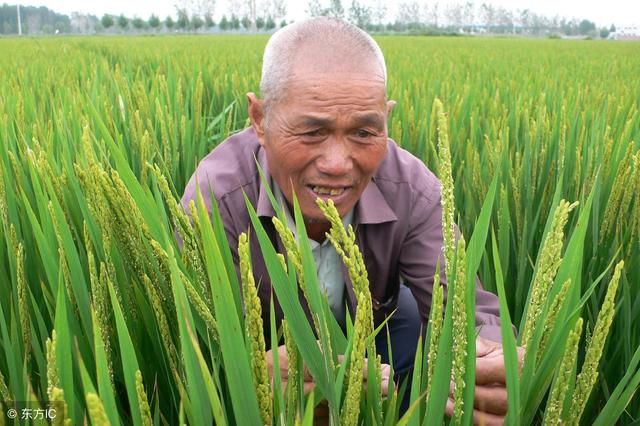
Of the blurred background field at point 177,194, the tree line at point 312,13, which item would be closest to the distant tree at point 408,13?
the tree line at point 312,13

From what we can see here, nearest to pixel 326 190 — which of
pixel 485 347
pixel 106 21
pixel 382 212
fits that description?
pixel 382 212

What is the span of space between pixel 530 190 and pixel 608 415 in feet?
2.60

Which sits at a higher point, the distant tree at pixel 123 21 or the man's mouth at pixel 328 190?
the distant tree at pixel 123 21

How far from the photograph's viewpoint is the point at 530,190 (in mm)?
1392

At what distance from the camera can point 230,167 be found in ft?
4.76

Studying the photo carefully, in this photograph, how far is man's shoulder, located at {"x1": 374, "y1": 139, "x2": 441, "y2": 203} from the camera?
4.74ft

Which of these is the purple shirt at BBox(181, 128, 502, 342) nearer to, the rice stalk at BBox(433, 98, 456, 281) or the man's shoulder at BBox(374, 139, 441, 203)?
the man's shoulder at BBox(374, 139, 441, 203)

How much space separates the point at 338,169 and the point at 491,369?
48 centimetres

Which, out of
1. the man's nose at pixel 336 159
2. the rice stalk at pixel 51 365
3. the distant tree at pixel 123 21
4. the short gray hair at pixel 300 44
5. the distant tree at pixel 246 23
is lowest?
the rice stalk at pixel 51 365

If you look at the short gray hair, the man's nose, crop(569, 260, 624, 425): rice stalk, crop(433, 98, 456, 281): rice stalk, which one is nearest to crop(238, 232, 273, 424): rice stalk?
crop(433, 98, 456, 281): rice stalk

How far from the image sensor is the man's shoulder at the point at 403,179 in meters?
1.45

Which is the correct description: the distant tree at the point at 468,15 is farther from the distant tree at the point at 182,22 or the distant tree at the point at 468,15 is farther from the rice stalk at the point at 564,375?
the rice stalk at the point at 564,375

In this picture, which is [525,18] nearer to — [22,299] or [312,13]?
[312,13]

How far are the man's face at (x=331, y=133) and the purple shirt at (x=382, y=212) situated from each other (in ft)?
0.52
